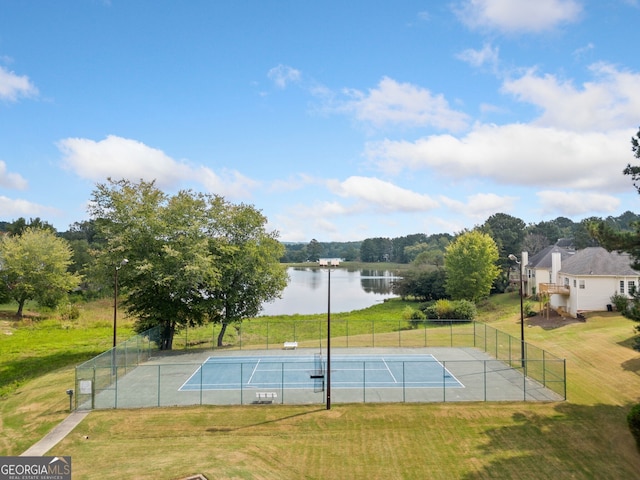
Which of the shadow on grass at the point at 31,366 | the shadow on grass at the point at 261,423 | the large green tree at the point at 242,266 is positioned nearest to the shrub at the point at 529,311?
the large green tree at the point at 242,266

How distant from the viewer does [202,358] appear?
31641mm

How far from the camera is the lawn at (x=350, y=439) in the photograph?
599 inches

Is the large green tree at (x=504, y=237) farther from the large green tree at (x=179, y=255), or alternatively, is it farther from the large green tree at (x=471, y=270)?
the large green tree at (x=179, y=255)

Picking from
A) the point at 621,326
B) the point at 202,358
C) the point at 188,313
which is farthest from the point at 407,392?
the point at 621,326

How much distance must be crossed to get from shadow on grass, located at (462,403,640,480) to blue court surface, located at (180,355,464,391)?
4.31 meters

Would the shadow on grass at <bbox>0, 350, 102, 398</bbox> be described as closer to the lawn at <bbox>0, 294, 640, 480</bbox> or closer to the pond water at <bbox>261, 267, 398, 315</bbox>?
the lawn at <bbox>0, 294, 640, 480</bbox>

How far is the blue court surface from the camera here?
24469 mm

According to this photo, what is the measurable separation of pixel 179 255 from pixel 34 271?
3008 centimetres

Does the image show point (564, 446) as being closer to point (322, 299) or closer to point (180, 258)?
point (180, 258)

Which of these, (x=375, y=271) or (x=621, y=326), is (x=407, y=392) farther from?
(x=375, y=271)

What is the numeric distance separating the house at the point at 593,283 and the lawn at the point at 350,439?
58.6 ft

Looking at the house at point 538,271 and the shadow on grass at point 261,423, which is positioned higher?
the house at point 538,271

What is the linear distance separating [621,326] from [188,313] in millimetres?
30590
